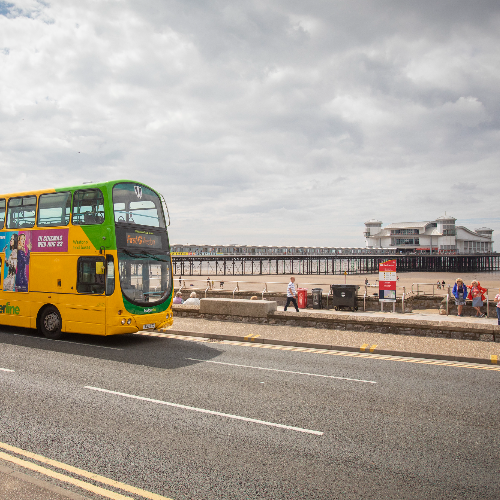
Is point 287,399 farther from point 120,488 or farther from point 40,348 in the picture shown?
point 40,348

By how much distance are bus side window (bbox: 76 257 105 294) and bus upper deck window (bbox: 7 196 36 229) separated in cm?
242

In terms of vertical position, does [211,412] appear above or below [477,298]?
below

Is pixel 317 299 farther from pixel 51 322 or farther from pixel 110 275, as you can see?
pixel 51 322

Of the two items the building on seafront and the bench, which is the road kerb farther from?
the building on seafront

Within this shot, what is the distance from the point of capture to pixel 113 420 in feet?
18.3

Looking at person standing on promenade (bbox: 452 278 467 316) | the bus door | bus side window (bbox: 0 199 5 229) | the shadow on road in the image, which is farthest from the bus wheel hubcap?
person standing on promenade (bbox: 452 278 467 316)

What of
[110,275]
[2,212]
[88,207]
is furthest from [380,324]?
[2,212]

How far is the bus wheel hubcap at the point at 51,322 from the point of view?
37.5 ft

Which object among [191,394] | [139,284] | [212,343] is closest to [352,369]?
[191,394]

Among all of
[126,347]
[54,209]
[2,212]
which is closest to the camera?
[126,347]

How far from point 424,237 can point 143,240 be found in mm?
111762

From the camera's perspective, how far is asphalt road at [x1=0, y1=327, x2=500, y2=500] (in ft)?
13.3

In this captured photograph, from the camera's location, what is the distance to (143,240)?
10891mm

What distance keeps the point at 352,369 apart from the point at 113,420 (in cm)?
486
